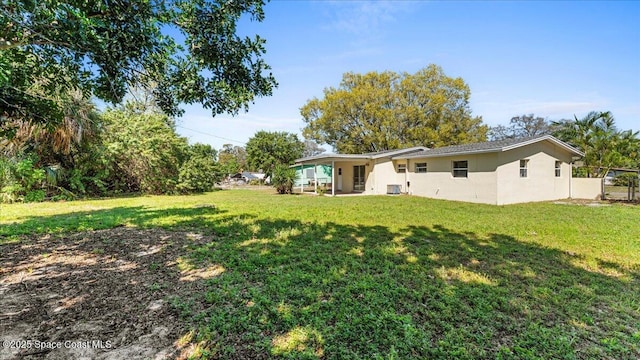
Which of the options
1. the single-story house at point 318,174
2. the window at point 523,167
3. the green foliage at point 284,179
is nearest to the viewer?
the window at point 523,167

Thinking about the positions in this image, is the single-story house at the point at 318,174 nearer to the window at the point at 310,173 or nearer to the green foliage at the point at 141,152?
the window at the point at 310,173

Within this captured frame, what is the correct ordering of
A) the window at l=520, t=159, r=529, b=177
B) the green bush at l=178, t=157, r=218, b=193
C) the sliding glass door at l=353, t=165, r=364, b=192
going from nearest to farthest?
the window at l=520, t=159, r=529, b=177
the green bush at l=178, t=157, r=218, b=193
the sliding glass door at l=353, t=165, r=364, b=192

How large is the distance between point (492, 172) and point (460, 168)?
1748 millimetres

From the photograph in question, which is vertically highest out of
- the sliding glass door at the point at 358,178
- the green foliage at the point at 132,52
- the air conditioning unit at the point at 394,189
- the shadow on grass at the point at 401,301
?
the green foliage at the point at 132,52

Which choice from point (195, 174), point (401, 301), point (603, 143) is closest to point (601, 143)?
point (603, 143)

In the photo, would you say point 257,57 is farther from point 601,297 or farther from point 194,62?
point 601,297

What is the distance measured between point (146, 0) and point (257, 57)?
1627 millimetres

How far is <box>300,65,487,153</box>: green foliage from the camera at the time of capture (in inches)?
1057

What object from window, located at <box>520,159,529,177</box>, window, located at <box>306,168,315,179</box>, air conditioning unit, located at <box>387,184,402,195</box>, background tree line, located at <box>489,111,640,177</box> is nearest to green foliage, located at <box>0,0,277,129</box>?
window, located at <box>520,159,529,177</box>

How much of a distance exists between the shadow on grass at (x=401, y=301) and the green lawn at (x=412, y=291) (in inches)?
0.6

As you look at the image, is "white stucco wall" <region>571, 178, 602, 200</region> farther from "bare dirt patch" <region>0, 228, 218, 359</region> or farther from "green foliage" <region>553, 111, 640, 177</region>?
"bare dirt patch" <region>0, 228, 218, 359</region>

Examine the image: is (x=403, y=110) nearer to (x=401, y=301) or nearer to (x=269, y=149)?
(x=269, y=149)

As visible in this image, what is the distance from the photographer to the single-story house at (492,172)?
11.9 meters

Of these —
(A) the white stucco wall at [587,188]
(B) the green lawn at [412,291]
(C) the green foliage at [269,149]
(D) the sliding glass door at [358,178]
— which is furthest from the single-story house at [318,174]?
(B) the green lawn at [412,291]
